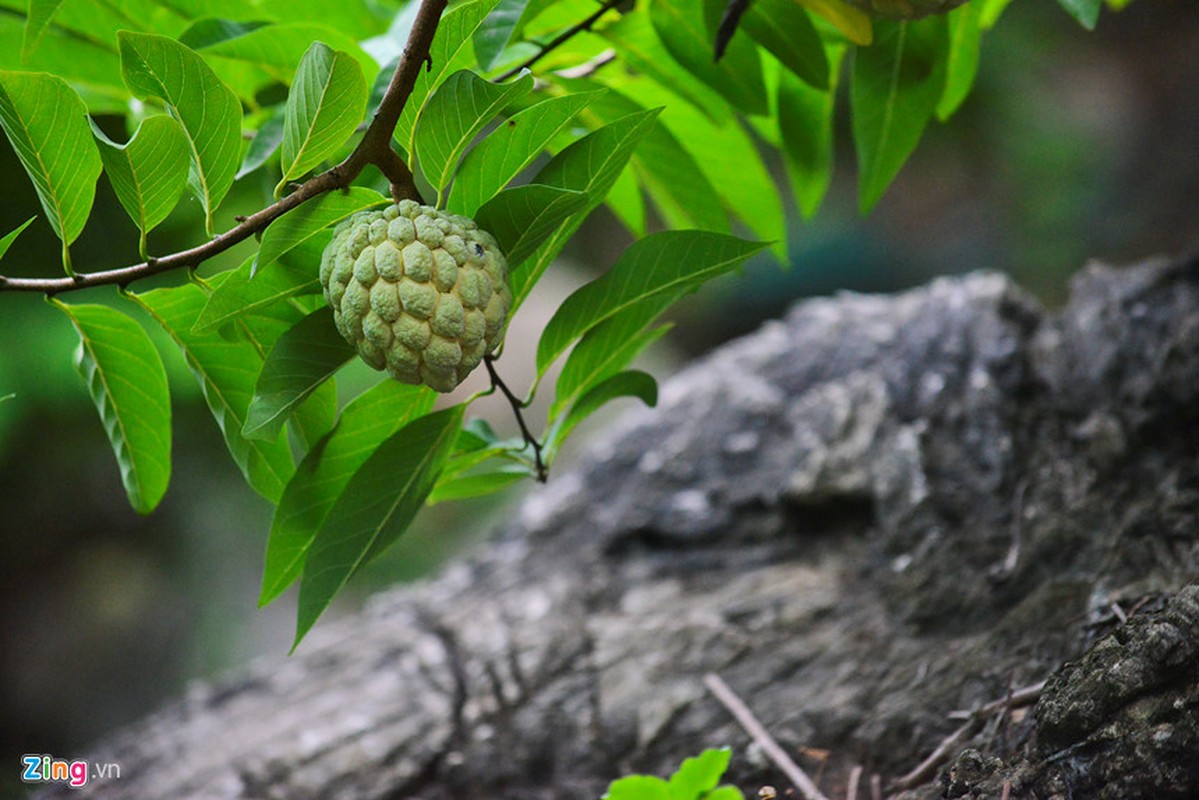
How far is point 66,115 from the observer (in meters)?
0.59

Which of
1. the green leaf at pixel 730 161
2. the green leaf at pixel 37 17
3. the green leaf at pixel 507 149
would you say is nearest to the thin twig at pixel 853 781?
the green leaf at pixel 730 161

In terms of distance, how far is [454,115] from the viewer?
60 cm

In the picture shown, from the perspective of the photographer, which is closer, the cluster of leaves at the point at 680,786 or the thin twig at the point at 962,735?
the cluster of leaves at the point at 680,786

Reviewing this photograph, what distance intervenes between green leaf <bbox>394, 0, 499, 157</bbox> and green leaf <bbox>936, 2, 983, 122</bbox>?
18.1 inches

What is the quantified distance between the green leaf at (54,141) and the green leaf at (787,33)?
1.63ft

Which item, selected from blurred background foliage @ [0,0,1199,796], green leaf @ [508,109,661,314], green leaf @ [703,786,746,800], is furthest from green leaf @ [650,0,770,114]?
blurred background foliage @ [0,0,1199,796]

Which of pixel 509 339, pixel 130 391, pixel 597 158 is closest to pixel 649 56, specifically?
pixel 597 158

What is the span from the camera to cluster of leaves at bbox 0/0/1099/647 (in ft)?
1.96

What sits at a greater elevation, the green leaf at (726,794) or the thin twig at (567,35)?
the thin twig at (567,35)

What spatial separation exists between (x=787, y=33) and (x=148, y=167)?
19.4 inches

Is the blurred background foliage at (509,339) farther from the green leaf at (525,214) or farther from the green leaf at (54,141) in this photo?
the green leaf at (525,214)

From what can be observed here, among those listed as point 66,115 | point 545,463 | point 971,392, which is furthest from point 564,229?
point 971,392

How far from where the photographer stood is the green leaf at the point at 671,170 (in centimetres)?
83

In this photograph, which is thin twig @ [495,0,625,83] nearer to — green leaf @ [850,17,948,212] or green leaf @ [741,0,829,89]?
green leaf @ [741,0,829,89]
